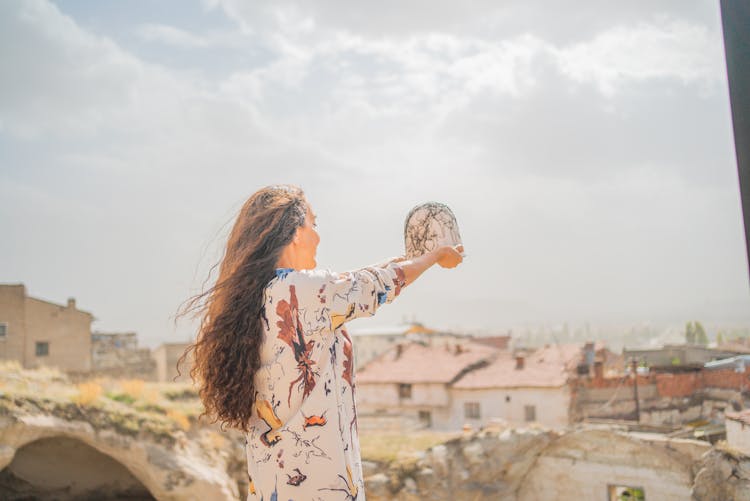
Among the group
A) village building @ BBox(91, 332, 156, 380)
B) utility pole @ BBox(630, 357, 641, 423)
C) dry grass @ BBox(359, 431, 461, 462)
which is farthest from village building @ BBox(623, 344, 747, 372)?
village building @ BBox(91, 332, 156, 380)

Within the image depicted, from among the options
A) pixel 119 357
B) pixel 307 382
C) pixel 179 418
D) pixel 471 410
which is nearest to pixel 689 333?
pixel 471 410

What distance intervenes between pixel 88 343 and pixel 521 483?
17918 mm

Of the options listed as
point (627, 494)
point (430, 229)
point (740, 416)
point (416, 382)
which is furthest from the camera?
point (416, 382)

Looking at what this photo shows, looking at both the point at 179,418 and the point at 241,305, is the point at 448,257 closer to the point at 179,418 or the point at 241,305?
the point at 241,305

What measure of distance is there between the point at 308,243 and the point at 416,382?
25059 mm

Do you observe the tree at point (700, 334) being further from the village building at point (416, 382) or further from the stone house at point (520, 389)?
the village building at point (416, 382)

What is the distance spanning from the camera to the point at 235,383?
1886mm

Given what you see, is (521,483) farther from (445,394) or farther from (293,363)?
(445,394)

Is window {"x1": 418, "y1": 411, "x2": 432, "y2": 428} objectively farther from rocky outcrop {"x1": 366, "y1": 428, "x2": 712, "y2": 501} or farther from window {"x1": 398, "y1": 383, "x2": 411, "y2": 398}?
rocky outcrop {"x1": 366, "y1": 428, "x2": 712, "y2": 501}

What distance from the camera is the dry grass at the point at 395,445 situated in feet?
38.9

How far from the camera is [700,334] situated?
14953mm

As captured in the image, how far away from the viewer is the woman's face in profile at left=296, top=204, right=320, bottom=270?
6.59 ft

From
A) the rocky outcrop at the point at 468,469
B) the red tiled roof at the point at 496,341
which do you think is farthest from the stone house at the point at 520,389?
the red tiled roof at the point at 496,341

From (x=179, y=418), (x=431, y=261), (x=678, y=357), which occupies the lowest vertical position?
(x=179, y=418)
